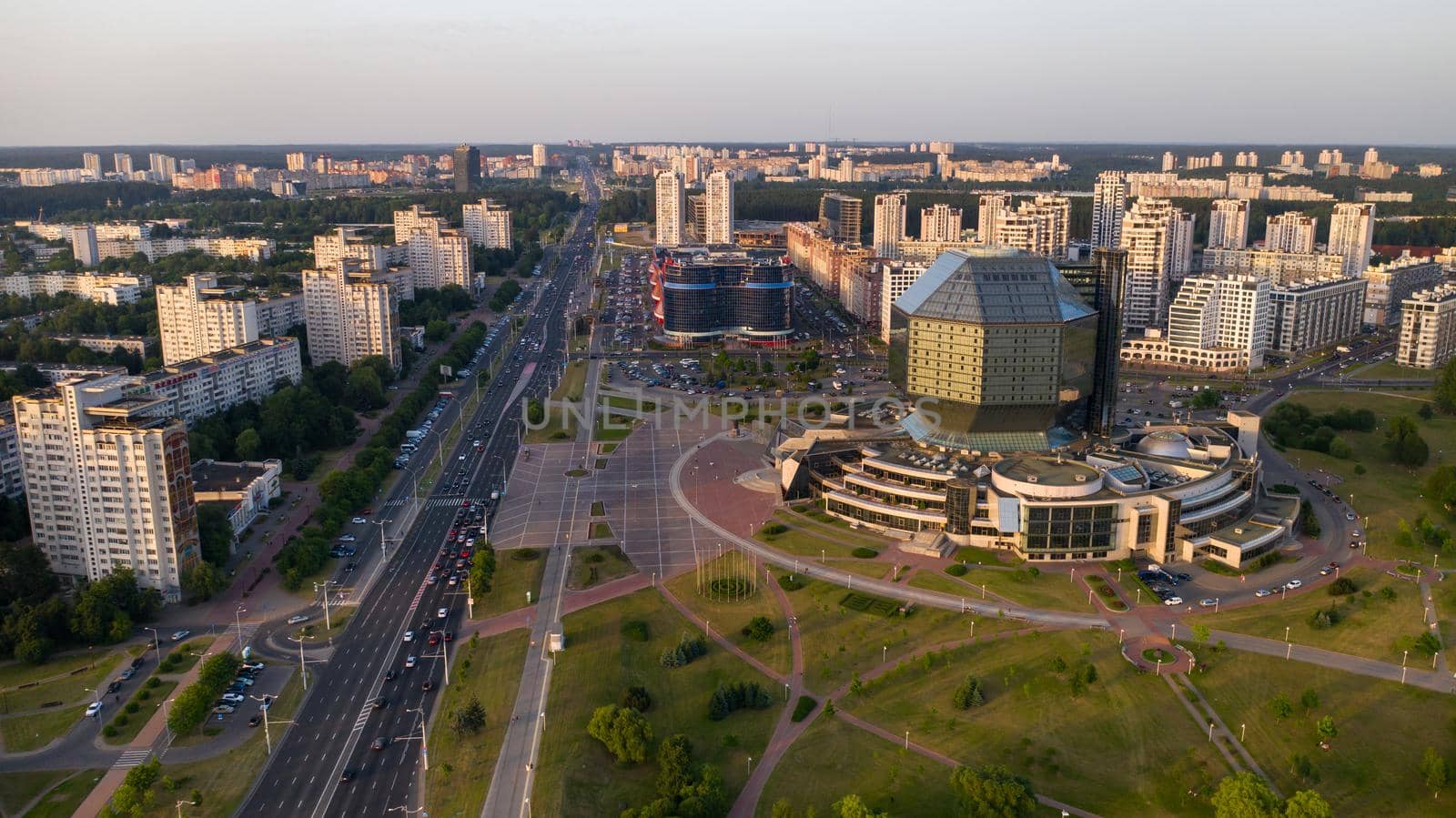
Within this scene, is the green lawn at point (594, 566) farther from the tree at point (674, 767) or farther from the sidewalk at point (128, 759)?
the sidewalk at point (128, 759)

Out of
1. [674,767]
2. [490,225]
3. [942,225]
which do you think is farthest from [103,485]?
[942,225]

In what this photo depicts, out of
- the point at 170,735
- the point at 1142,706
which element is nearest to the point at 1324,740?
the point at 1142,706

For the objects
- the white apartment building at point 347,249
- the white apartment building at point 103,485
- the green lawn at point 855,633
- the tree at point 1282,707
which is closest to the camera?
the tree at point 1282,707

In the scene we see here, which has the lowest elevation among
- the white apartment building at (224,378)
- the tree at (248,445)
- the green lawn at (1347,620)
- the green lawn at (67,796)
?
the green lawn at (67,796)

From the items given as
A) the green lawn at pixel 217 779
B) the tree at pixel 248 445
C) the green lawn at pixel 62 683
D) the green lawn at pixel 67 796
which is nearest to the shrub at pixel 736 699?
the green lawn at pixel 217 779

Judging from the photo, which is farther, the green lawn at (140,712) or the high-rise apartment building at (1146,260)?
the high-rise apartment building at (1146,260)

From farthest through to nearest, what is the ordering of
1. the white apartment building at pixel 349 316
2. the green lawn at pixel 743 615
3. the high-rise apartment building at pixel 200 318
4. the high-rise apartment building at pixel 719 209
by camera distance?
the high-rise apartment building at pixel 719 209 < the white apartment building at pixel 349 316 < the high-rise apartment building at pixel 200 318 < the green lawn at pixel 743 615
